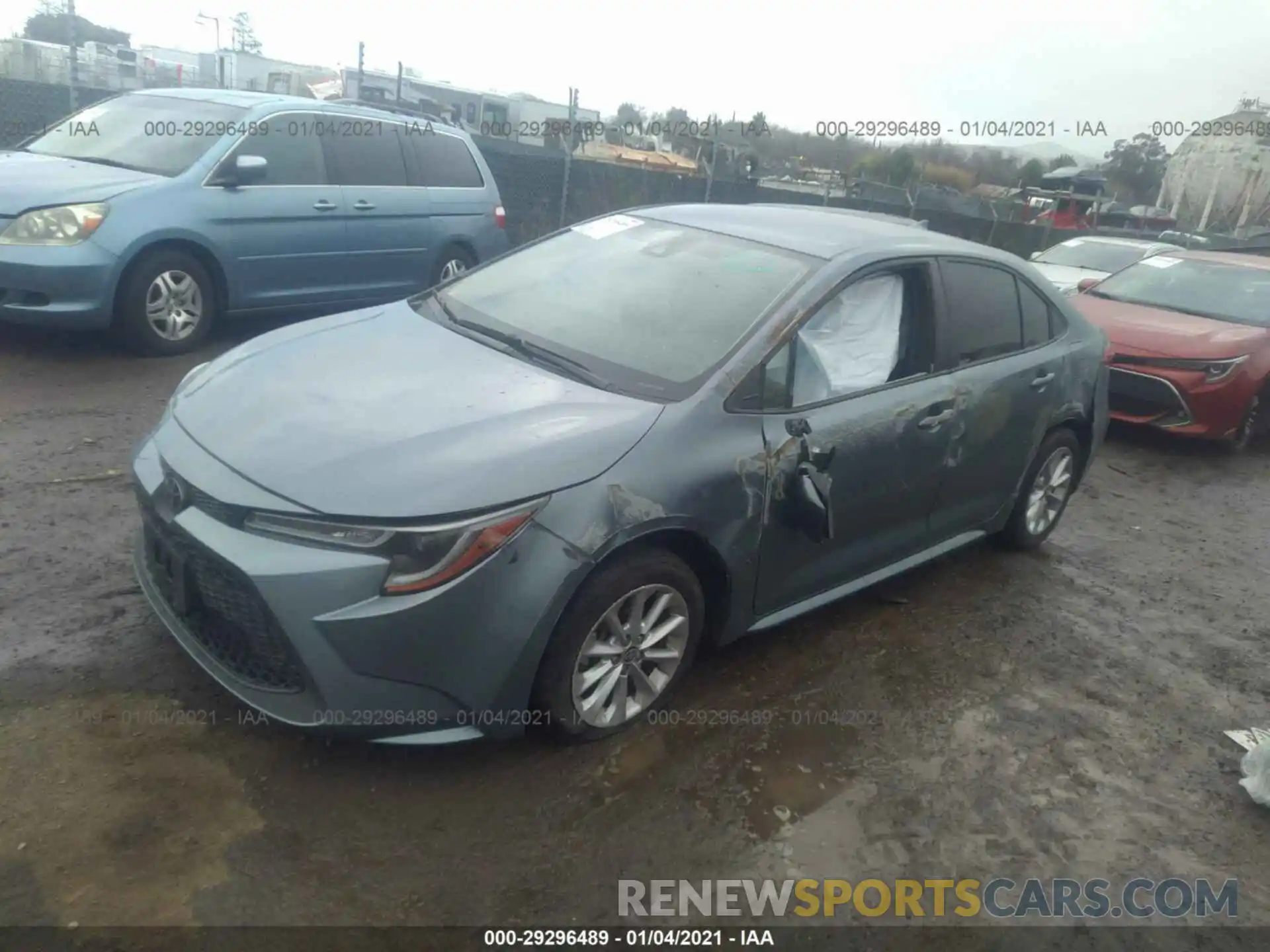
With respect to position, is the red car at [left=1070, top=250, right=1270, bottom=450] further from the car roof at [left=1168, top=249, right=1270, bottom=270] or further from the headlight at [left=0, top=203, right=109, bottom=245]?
the headlight at [left=0, top=203, right=109, bottom=245]

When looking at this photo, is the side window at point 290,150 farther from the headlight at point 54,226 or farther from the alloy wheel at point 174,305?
the headlight at point 54,226

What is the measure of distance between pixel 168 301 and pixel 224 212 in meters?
0.68

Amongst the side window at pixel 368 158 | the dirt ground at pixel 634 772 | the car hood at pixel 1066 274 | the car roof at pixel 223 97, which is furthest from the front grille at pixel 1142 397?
the car roof at pixel 223 97

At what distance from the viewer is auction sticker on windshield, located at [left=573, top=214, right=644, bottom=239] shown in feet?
14.0

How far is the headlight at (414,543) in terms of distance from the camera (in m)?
2.58

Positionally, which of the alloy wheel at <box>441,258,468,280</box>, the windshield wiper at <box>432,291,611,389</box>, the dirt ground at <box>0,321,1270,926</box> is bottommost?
the dirt ground at <box>0,321,1270,926</box>

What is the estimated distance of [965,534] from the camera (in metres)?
4.50

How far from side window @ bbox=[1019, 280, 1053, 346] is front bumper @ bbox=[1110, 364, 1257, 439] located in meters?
3.24

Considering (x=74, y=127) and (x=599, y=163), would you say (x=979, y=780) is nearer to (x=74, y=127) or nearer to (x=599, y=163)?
(x=74, y=127)

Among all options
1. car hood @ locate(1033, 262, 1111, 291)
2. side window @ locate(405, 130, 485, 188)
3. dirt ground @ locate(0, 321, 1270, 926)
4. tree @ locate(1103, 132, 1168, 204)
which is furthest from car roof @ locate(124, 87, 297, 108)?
tree @ locate(1103, 132, 1168, 204)

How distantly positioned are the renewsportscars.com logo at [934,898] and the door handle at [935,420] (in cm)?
167

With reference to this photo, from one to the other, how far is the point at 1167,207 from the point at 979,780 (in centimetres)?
4004

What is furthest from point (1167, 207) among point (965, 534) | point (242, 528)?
point (242, 528)

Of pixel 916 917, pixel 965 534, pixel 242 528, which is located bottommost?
pixel 916 917
